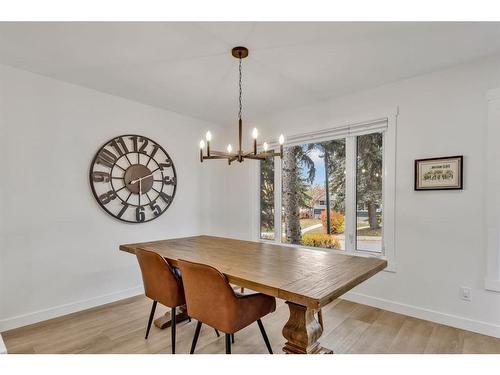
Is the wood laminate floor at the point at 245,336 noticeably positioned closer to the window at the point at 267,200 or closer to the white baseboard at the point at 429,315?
the white baseboard at the point at 429,315

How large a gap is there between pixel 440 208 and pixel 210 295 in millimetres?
2254

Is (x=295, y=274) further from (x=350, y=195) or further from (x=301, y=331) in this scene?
(x=350, y=195)

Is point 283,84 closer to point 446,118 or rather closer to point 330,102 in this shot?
point 330,102

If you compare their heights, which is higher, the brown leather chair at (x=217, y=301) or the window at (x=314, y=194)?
the window at (x=314, y=194)

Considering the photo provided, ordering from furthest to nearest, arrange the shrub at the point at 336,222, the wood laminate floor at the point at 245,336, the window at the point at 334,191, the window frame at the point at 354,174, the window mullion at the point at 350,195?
the shrub at the point at 336,222, the window mullion at the point at 350,195, the window at the point at 334,191, the window frame at the point at 354,174, the wood laminate floor at the point at 245,336

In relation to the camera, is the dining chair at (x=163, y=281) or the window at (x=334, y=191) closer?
the dining chair at (x=163, y=281)

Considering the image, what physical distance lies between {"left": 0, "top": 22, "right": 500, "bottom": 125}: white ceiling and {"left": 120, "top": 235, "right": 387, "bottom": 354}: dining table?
1626mm

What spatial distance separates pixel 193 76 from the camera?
9.19 ft

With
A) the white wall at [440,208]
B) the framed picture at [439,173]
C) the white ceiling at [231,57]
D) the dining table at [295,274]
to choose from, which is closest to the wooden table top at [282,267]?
the dining table at [295,274]

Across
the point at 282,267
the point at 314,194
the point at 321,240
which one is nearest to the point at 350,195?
the point at 314,194

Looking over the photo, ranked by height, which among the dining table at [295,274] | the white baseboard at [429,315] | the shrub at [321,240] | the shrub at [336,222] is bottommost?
the white baseboard at [429,315]

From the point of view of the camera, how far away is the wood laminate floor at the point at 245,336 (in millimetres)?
2236

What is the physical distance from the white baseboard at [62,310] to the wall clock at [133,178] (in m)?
0.86

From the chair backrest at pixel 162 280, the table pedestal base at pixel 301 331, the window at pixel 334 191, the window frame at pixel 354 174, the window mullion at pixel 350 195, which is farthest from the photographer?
the window mullion at pixel 350 195
